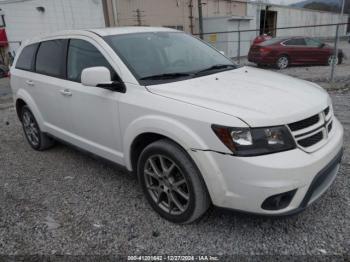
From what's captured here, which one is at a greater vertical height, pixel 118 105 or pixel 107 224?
pixel 118 105

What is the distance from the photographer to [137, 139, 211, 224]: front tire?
8.11 ft

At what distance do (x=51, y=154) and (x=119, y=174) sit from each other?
1.44 meters

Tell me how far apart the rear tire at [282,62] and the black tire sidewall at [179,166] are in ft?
40.8

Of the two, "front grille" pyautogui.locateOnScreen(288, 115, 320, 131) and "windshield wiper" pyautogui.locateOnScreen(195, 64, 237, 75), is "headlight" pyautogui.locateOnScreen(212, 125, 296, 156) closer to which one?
"front grille" pyautogui.locateOnScreen(288, 115, 320, 131)

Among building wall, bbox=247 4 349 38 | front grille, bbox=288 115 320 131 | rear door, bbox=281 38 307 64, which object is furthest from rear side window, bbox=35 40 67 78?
building wall, bbox=247 4 349 38

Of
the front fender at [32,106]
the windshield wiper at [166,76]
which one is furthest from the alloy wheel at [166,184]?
the front fender at [32,106]

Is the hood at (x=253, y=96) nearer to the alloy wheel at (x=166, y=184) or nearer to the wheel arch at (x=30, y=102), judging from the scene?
the alloy wheel at (x=166, y=184)

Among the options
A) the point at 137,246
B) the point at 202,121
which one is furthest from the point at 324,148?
the point at 137,246

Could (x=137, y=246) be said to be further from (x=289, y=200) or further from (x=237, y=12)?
(x=237, y=12)

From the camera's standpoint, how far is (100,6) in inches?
722

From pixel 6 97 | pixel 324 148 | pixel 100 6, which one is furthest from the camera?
pixel 100 6

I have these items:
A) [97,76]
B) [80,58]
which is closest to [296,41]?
[80,58]

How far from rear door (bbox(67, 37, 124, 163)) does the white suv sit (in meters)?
0.01

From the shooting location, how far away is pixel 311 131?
2406 millimetres
